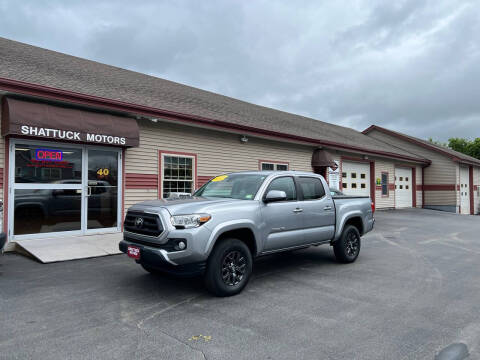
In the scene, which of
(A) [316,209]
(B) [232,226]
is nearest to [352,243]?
(A) [316,209]

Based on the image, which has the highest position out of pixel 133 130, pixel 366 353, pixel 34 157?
pixel 133 130

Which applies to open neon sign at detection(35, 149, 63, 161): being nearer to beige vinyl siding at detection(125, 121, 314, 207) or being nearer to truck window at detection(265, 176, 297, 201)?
beige vinyl siding at detection(125, 121, 314, 207)

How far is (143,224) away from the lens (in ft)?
16.0

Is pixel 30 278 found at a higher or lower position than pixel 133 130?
lower

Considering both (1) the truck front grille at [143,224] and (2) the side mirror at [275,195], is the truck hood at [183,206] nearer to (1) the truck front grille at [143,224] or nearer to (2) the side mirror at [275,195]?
(1) the truck front grille at [143,224]

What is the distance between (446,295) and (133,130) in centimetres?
779

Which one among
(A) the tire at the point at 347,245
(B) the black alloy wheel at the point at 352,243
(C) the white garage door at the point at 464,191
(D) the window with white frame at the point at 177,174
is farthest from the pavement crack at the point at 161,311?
(C) the white garage door at the point at 464,191

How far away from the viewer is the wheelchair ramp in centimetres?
692

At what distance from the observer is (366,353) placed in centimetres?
323

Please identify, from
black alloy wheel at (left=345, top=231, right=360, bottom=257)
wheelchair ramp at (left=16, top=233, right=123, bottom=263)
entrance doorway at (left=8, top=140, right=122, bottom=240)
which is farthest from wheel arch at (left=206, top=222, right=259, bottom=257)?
entrance doorway at (left=8, top=140, right=122, bottom=240)

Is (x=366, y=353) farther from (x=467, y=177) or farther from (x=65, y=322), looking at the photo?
(x=467, y=177)

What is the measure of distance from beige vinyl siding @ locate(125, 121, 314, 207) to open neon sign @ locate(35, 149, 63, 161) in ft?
5.79

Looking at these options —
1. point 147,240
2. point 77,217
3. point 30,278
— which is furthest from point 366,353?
point 77,217

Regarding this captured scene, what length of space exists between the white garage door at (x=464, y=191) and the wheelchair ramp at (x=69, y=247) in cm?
2470
